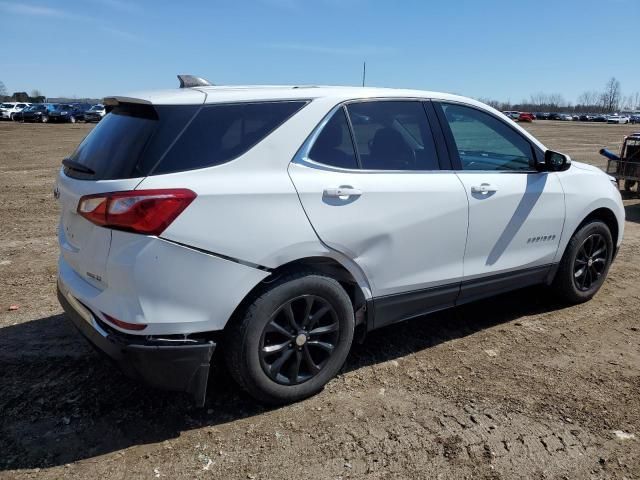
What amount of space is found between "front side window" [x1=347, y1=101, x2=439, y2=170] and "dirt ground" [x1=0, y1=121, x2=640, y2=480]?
140 centimetres

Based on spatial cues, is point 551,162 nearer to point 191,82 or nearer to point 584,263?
point 584,263

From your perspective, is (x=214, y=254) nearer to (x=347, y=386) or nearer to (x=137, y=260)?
(x=137, y=260)

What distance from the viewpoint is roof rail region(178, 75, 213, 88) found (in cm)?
348

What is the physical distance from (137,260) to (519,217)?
2846 millimetres

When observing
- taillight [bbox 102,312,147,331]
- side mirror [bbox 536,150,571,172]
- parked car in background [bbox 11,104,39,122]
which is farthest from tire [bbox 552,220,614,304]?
parked car in background [bbox 11,104,39,122]

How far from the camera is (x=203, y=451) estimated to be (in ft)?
9.40

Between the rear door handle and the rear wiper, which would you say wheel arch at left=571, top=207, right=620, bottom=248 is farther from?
the rear wiper

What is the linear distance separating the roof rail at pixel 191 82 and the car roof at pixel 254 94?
0.19m

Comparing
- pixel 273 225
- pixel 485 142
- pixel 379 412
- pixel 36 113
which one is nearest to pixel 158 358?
pixel 273 225

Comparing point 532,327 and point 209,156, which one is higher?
point 209,156

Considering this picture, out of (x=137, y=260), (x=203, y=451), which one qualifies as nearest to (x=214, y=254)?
(x=137, y=260)

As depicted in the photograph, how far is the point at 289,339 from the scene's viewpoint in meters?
3.16

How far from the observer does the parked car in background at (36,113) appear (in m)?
44.2

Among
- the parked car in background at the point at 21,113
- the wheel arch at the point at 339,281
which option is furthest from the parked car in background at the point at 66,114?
the wheel arch at the point at 339,281
